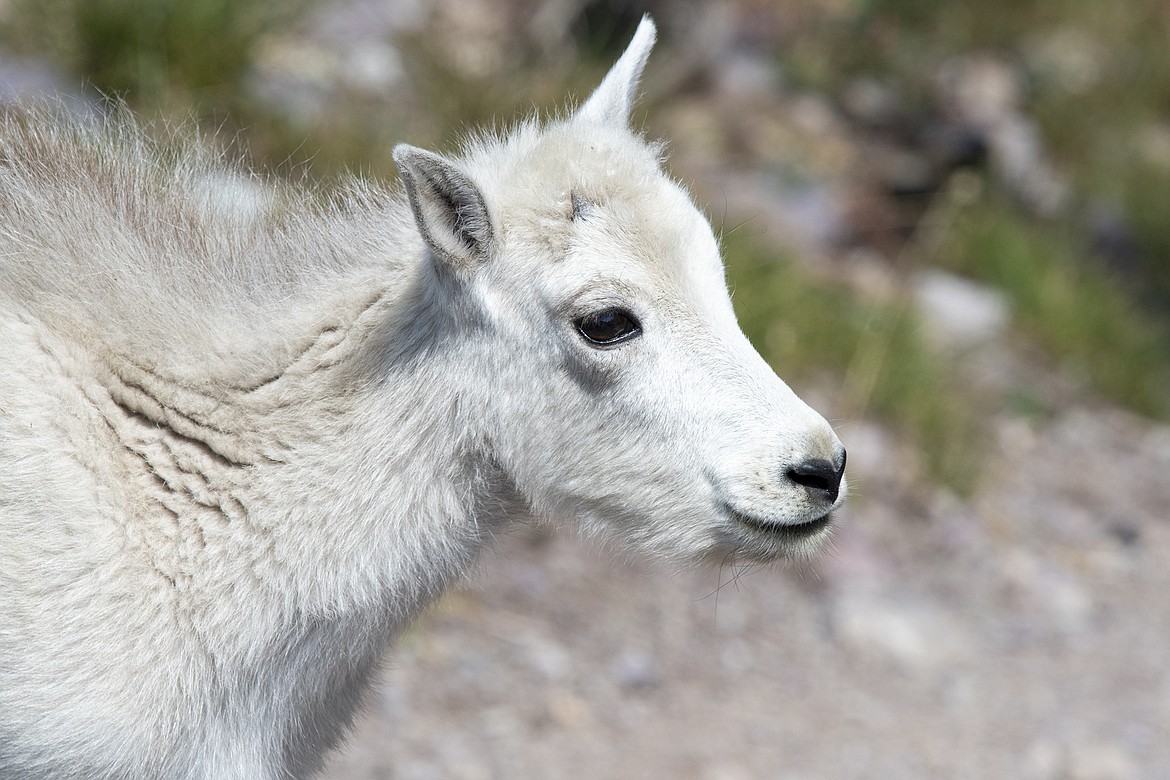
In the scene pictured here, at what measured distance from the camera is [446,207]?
10.9 feet

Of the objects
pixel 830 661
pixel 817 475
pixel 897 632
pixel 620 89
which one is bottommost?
pixel 817 475

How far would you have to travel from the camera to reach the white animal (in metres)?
3.23

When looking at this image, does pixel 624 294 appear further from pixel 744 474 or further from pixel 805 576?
pixel 805 576

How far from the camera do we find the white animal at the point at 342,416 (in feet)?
10.6

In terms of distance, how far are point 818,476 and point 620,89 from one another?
1443mm

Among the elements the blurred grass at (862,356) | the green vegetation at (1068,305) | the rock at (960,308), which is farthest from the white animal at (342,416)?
the green vegetation at (1068,305)

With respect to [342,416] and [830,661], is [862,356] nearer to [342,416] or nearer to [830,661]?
[830,661]

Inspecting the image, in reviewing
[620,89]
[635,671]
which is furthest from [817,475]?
[635,671]

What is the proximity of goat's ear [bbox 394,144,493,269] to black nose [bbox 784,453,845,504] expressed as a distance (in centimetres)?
103

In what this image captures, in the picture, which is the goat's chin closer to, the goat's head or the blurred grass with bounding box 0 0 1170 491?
the goat's head

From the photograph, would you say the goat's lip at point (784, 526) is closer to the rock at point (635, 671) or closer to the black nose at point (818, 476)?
the black nose at point (818, 476)

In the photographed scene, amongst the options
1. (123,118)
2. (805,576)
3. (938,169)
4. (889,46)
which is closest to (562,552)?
(805,576)

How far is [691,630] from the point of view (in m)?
6.96

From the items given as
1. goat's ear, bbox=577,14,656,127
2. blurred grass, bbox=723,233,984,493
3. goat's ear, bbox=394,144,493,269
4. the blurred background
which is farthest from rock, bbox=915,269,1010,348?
goat's ear, bbox=394,144,493,269
